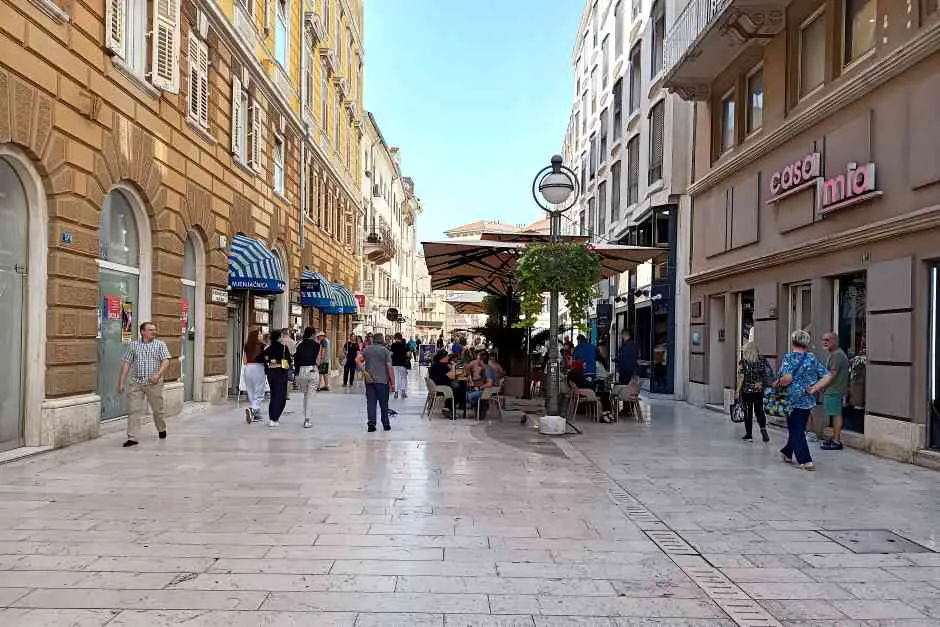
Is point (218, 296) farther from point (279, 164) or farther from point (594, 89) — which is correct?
point (594, 89)

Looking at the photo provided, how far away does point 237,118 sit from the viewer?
56.2 ft

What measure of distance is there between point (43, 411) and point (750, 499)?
8020 mm

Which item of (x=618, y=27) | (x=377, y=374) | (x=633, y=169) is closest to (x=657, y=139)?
(x=633, y=169)

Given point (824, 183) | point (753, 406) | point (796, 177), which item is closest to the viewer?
point (824, 183)

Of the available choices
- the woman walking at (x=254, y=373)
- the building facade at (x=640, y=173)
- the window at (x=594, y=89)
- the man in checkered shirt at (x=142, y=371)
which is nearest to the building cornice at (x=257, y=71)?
the woman walking at (x=254, y=373)

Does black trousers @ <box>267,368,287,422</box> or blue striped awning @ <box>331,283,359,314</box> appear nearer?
black trousers @ <box>267,368,287,422</box>

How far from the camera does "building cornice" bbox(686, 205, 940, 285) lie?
9492 mm

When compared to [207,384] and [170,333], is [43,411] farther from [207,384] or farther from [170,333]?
[207,384]

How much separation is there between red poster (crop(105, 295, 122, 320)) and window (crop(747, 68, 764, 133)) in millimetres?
11681

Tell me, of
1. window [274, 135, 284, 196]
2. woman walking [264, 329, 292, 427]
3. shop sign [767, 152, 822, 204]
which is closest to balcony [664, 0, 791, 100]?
shop sign [767, 152, 822, 204]

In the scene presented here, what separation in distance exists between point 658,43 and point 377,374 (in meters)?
15.6

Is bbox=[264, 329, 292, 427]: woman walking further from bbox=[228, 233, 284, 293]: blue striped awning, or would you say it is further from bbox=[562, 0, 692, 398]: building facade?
bbox=[562, 0, 692, 398]: building facade

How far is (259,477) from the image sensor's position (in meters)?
8.29

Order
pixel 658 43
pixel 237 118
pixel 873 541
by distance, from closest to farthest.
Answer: pixel 873 541 < pixel 237 118 < pixel 658 43
